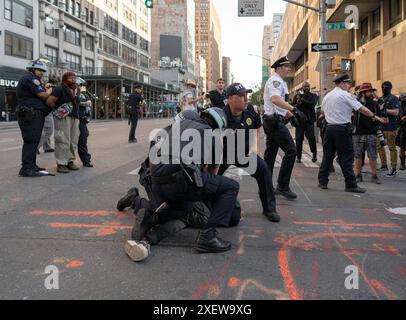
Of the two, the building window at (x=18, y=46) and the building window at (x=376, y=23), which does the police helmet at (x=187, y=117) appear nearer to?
the building window at (x=376, y=23)

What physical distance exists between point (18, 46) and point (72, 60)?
13.9 meters

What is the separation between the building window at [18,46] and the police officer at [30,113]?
36.2 metres

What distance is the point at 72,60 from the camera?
5688 cm

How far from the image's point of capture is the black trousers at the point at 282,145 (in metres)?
6.61

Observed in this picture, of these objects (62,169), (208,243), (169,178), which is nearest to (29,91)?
(62,169)

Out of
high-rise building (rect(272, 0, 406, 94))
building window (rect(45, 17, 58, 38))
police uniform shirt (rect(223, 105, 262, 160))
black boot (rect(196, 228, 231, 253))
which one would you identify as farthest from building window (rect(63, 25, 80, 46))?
black boot (rect(196, 228, 231, 253))

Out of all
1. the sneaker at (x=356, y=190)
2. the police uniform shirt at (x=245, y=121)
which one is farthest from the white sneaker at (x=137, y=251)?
the sneaker at (x=356, y=190)

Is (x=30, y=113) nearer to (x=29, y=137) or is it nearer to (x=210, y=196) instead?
(x=29, y=137)

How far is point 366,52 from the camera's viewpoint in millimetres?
27219

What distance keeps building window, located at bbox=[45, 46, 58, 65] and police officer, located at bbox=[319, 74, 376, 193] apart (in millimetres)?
46453

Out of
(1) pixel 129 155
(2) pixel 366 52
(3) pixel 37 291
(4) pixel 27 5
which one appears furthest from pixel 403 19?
(4) pixel 27 5

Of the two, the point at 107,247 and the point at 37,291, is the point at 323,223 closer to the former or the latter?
the point at 107,247

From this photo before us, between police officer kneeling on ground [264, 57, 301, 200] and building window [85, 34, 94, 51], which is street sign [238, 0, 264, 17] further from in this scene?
building window [85, 34, 94, 51]
